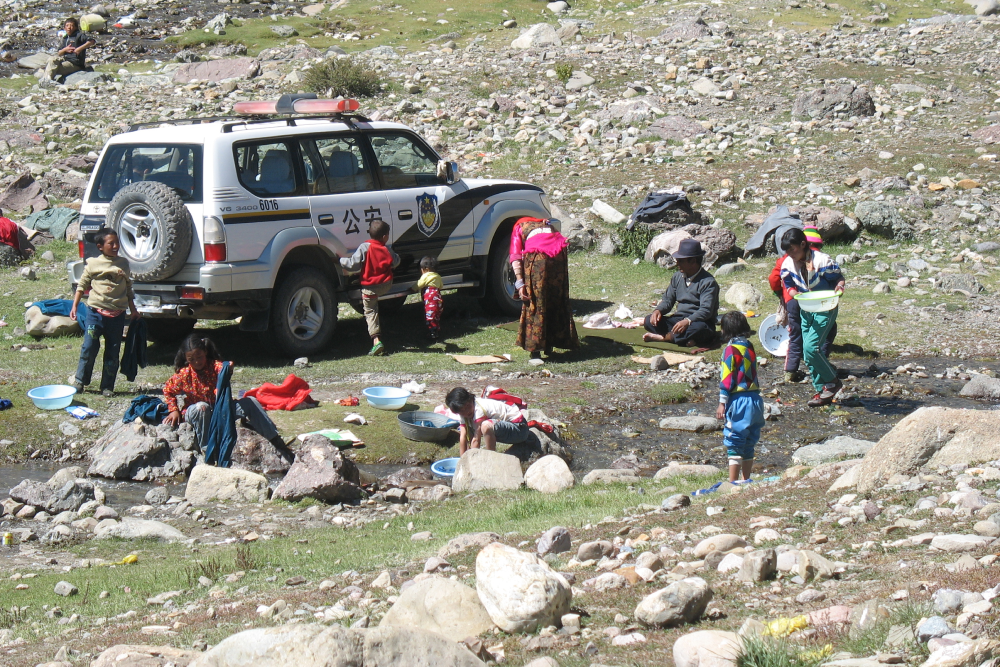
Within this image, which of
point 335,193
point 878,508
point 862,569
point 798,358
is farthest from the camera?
point 335,193

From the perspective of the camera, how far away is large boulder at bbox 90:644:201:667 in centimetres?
379

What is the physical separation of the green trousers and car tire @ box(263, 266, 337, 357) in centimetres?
486

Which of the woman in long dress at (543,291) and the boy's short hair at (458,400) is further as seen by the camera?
the woman in long dress at (543,291)

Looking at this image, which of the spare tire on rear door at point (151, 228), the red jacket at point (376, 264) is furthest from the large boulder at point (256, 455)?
the red jacket at point (376, 264)

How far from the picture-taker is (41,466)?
8.02m

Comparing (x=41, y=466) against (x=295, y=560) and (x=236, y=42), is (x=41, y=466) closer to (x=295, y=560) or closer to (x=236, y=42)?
(x=295, y=560)

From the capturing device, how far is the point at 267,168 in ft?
33.0

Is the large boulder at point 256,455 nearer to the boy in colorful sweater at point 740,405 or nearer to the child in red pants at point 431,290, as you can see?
the boy in colorful sweater at point 740,405

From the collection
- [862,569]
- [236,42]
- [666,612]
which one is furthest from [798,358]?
[236,42]

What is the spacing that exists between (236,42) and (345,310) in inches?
715

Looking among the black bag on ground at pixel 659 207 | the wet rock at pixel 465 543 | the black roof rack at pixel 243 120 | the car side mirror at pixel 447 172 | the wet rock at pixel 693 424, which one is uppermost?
the black roof rack at pixel 243 120

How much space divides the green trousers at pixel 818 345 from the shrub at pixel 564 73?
1447cm

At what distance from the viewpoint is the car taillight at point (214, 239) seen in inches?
374

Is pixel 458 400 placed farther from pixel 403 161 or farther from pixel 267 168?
pixel 403 161
